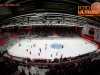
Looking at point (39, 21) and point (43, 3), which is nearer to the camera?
point (43, 3)

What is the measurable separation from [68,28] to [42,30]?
20.2 feet

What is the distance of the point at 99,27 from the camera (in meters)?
18.2

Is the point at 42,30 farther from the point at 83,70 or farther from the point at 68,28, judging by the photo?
the point at 83,70

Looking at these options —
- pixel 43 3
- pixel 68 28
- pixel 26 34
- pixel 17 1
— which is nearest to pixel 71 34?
pixel 68 28

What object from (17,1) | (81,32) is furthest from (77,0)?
(81,32)

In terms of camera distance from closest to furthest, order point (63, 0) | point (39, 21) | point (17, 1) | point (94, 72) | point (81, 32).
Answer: point (94, 72)
point (17, 1)
point (63, 0)
point (39, 21)
point (81, 32)

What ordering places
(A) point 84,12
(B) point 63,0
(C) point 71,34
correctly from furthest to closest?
1. (C) point 71,34
2. (B) point 63,0
3. (A) point 84,12

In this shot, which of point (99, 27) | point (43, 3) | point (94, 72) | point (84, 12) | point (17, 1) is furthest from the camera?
point (99, 27)

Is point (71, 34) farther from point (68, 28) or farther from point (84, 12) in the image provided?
point (84, 12)

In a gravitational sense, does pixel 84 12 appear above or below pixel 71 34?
above

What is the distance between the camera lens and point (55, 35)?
96.8 ft

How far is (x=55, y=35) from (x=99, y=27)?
12.6 meters

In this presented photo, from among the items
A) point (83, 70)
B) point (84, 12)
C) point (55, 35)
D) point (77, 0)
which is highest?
point (77, 0)

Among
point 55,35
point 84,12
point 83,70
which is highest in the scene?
point 84,12
